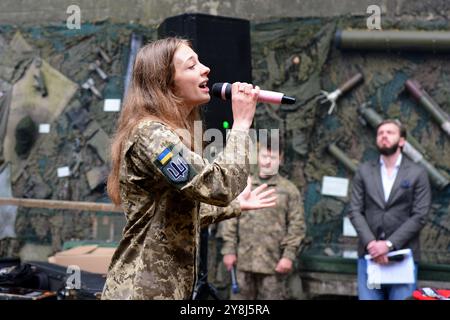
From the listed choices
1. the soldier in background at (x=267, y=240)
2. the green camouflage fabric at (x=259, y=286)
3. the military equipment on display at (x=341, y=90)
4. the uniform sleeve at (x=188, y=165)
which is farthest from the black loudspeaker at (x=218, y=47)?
the uniform sleeve at (x=188, y=165)

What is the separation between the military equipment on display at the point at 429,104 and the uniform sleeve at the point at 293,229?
1.66 metres

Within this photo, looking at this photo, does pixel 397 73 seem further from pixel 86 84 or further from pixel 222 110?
pixel 86 84

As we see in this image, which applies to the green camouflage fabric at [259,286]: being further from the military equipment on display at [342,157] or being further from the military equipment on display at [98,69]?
the military equipment on display at [98,69]

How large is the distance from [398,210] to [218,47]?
6.30 ft

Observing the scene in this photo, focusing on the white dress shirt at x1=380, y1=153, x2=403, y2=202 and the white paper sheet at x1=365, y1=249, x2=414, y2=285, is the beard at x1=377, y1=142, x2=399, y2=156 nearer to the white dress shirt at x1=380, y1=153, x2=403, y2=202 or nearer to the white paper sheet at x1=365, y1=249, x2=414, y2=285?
the white dress shirt at x1=380, y1=153, x2=403, y2=202

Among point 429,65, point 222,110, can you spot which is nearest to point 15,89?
point 222,110

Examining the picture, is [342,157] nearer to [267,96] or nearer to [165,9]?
[165,9]

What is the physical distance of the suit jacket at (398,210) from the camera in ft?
18.4

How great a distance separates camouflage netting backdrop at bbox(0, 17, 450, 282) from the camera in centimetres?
698

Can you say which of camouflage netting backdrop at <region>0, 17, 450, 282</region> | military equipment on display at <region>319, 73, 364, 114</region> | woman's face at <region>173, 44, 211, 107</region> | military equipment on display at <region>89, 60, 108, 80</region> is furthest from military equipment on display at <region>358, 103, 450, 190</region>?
woman's face at <region>173, 44, 211, 107</region>

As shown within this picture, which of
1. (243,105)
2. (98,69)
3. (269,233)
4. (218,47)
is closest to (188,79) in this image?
(243,105)

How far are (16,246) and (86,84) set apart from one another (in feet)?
6.66

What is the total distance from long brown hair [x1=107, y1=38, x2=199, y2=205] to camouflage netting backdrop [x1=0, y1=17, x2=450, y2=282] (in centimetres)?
449
